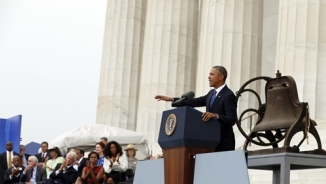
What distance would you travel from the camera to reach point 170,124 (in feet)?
36.9

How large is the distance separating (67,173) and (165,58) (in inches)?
621

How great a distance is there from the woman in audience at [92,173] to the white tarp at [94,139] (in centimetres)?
902

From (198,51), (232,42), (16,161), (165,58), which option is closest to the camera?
(16,161)

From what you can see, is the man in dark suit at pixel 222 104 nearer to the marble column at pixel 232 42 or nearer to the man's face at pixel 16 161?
the man's face at pixel 16 161

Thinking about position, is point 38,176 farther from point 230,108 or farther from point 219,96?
point 230,108

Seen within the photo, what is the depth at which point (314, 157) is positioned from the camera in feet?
37.6

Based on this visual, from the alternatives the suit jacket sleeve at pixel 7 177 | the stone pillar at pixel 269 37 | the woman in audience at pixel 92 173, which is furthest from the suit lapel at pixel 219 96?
the stone pillar at pixel 269 37

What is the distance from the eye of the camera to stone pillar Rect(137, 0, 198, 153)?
3872 cm

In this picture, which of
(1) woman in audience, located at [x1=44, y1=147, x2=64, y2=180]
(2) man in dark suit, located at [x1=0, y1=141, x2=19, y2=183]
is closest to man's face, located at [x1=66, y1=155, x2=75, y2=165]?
(1) woman in audience, located at [x1=44, y1=147, x2=64, y2=180]

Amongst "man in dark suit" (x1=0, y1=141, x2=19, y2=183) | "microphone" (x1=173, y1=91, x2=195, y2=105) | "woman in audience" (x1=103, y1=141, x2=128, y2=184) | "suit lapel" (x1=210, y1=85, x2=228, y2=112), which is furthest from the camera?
"man in dark suit" (x1=0, y1=141, x2=19, y2=183)

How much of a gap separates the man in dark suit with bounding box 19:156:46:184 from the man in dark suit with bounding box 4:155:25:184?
1.13ft

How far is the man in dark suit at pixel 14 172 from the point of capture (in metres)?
26.9

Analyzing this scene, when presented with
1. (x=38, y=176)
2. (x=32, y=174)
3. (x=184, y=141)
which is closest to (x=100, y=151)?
(x=38, y=176)

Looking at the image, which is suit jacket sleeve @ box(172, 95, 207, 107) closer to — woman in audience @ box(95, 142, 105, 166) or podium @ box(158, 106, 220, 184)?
podium @ box(158, 106, 220, 184)
